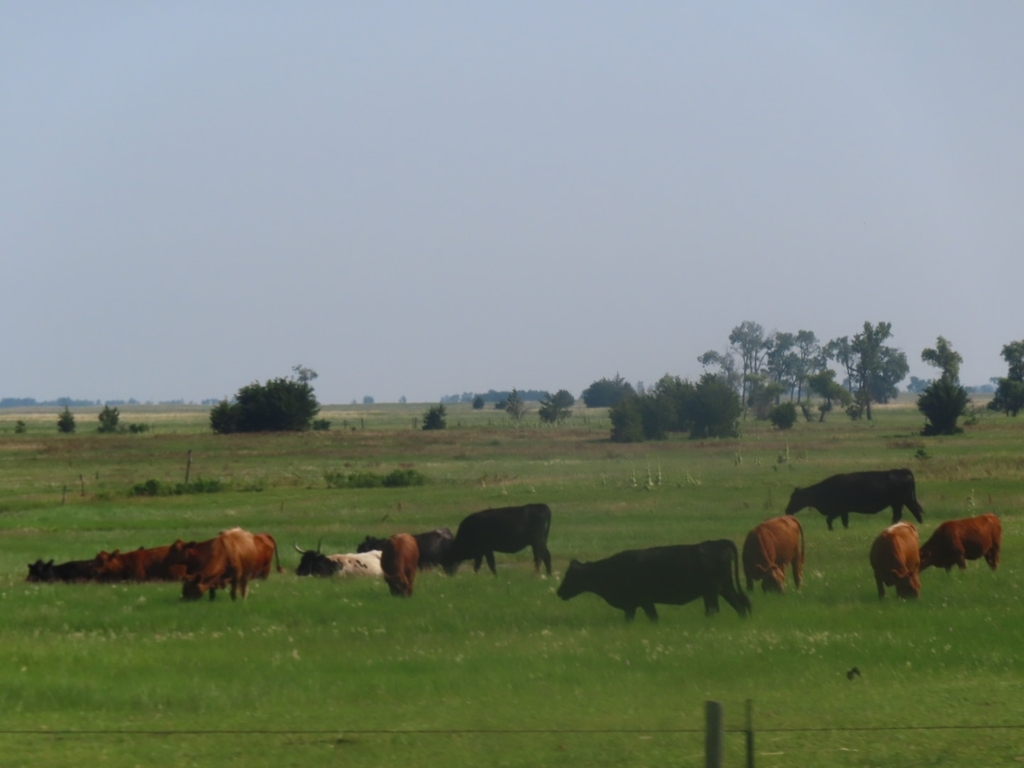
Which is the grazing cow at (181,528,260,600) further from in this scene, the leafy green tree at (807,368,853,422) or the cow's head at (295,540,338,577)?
the leafy green tree at (807,368,853,422)

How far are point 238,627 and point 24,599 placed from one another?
5.17 m

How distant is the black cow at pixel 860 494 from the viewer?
31312 millimetres

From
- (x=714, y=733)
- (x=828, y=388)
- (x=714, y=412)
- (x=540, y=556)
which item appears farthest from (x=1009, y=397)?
(x=714, y=733)

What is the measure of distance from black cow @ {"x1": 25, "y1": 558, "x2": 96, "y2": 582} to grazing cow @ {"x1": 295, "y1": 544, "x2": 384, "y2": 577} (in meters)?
4.19

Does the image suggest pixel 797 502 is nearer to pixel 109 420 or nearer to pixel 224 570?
pixel 224 570

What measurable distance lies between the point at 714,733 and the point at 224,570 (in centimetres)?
1532

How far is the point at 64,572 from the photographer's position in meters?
23.3

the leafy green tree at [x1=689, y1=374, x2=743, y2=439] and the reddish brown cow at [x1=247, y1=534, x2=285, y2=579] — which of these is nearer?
the reddish brown cow at [x1=247, y1=534, x2=285, y2=579]

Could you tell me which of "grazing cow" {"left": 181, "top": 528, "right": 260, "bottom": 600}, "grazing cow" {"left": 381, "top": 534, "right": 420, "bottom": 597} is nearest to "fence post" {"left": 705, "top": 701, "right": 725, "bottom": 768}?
"grazing cow" {"left": 381, "top": 534, "right": 420, "bottom": 597}

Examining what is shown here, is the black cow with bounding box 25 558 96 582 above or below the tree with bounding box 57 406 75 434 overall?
below

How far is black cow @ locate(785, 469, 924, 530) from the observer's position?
31.3 meters

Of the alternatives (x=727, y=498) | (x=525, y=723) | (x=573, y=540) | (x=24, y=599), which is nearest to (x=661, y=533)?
(x=573, y=540)

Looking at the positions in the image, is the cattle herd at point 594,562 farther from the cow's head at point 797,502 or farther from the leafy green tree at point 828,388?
the leafy green tree at point 828,388

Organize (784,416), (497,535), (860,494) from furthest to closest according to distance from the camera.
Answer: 1. (784,416)
2. (860,494)
3. (497,535)
